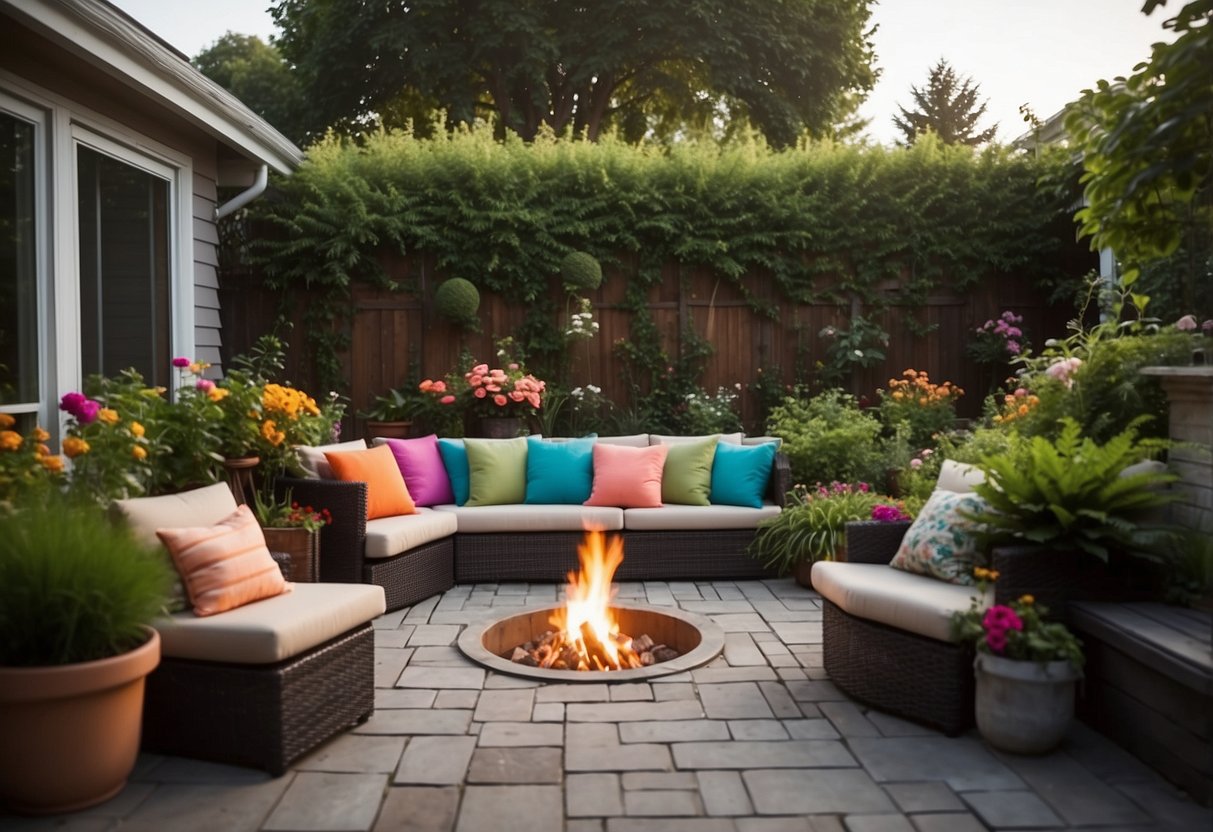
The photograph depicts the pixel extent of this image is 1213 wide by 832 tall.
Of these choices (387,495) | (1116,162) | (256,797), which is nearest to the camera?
(256,797)

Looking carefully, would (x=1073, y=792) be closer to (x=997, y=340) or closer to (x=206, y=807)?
(x=206, y=807)

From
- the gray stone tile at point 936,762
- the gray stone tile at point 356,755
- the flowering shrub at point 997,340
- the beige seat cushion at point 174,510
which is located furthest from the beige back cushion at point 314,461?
the flowering shrub at point 997,340

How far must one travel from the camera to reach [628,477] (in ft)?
18.1

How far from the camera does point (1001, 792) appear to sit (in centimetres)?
260

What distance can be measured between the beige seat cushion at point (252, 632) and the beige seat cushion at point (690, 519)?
2588 mm

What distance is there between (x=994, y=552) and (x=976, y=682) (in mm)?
430

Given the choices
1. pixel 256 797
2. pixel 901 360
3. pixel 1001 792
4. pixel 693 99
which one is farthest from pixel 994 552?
Result: pixel 693 99

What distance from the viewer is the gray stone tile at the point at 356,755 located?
2.79m

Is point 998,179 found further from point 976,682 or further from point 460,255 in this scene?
point 976,682

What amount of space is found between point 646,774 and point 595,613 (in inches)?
62.8

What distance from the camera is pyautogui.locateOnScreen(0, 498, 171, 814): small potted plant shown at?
2406mm

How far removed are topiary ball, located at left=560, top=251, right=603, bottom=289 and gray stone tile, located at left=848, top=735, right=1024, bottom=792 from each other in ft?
18.7

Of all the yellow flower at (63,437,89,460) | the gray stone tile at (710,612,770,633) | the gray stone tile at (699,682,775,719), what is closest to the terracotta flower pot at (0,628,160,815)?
the yellow flower at (63,437,89,460)

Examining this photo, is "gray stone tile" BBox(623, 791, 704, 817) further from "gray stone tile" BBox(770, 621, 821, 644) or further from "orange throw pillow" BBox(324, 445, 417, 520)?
"orange throw pillow" BBox(324, 445, 417, 520)
